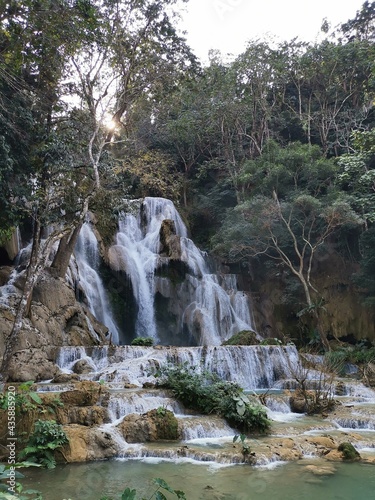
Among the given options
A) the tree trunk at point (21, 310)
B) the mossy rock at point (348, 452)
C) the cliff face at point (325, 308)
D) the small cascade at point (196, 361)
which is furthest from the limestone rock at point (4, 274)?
the mossy rock at point (348, 452)

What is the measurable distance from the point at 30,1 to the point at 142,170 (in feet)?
24.6

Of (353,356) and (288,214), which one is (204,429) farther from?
(288,214)

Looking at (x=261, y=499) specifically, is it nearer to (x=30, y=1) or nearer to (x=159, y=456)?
(x=159, y=456)

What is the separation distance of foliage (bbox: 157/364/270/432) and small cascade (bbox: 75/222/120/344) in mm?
7946

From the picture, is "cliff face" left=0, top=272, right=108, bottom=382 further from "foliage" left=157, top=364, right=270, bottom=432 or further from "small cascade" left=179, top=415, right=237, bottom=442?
"small cascade" left=179, top=415, right=237, bottom=442

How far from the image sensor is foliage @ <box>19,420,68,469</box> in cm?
597

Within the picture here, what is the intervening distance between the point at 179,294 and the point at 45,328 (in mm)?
7884

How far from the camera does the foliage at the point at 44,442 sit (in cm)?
597

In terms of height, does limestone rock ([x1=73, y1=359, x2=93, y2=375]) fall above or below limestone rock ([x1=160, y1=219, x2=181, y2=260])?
below

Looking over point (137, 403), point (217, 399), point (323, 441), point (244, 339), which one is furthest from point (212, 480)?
point (244, 339)

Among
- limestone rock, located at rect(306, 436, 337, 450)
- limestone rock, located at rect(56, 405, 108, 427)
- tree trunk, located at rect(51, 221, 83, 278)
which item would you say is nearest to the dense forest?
tree trunk, located at rect(51, 221, 83, 278)

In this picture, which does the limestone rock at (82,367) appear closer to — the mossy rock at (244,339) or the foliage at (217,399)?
the foliage at (217,399)

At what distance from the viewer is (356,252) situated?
2078 cm

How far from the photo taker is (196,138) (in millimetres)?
26375
